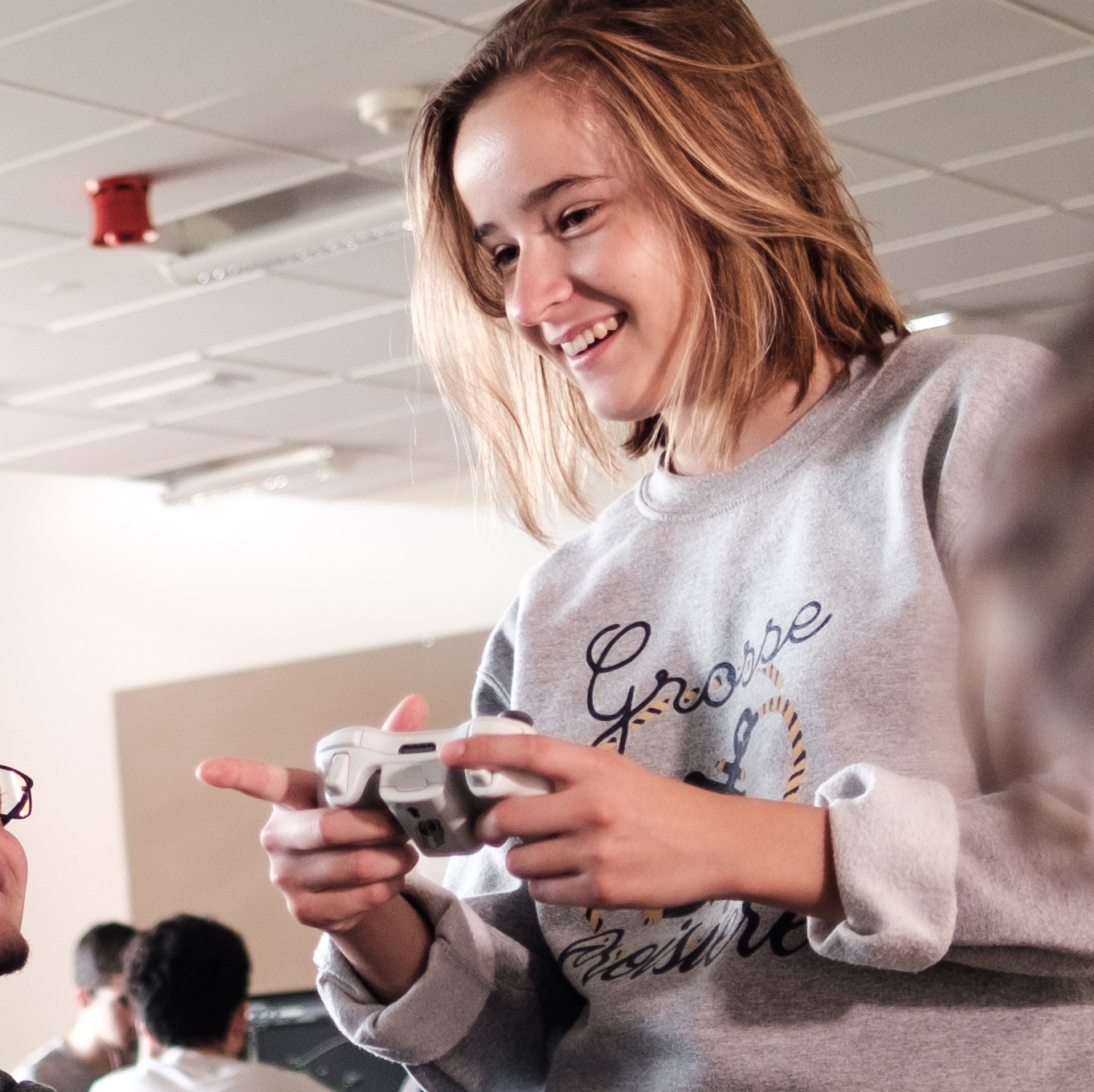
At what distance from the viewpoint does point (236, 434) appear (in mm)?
7355

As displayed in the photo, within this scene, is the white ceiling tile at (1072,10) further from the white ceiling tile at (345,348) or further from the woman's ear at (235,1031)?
the woman's ear at (235,1031)

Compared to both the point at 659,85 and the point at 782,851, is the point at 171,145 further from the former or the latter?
the point at 782,851

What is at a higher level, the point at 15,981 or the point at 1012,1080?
the point at 1012,1080

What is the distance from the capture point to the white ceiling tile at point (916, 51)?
3.76 m

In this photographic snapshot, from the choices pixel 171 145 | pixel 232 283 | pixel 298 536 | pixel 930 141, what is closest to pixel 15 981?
pixel 298 536

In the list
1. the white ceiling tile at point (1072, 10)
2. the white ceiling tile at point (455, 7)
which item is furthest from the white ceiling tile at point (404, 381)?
the white ceiling tile at point (1072, 10)

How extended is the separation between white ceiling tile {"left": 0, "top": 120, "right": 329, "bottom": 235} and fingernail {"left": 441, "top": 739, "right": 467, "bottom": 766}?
3464mm

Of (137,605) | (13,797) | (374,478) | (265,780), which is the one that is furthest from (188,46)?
(137,605)

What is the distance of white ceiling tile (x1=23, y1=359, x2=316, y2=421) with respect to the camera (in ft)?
20.3

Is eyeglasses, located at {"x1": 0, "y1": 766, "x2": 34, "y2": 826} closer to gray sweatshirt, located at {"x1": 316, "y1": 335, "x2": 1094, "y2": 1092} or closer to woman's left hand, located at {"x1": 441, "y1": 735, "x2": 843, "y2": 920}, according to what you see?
gray sweatshirt, located at {"x1": 316, "y1": 335, "x2": 1094, "y2": 1092}

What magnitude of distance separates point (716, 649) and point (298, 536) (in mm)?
7870

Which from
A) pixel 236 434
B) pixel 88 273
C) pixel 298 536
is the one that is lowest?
pixel 298 536

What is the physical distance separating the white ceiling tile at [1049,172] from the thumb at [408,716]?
411 cm

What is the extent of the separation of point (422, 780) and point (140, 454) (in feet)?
22.9
